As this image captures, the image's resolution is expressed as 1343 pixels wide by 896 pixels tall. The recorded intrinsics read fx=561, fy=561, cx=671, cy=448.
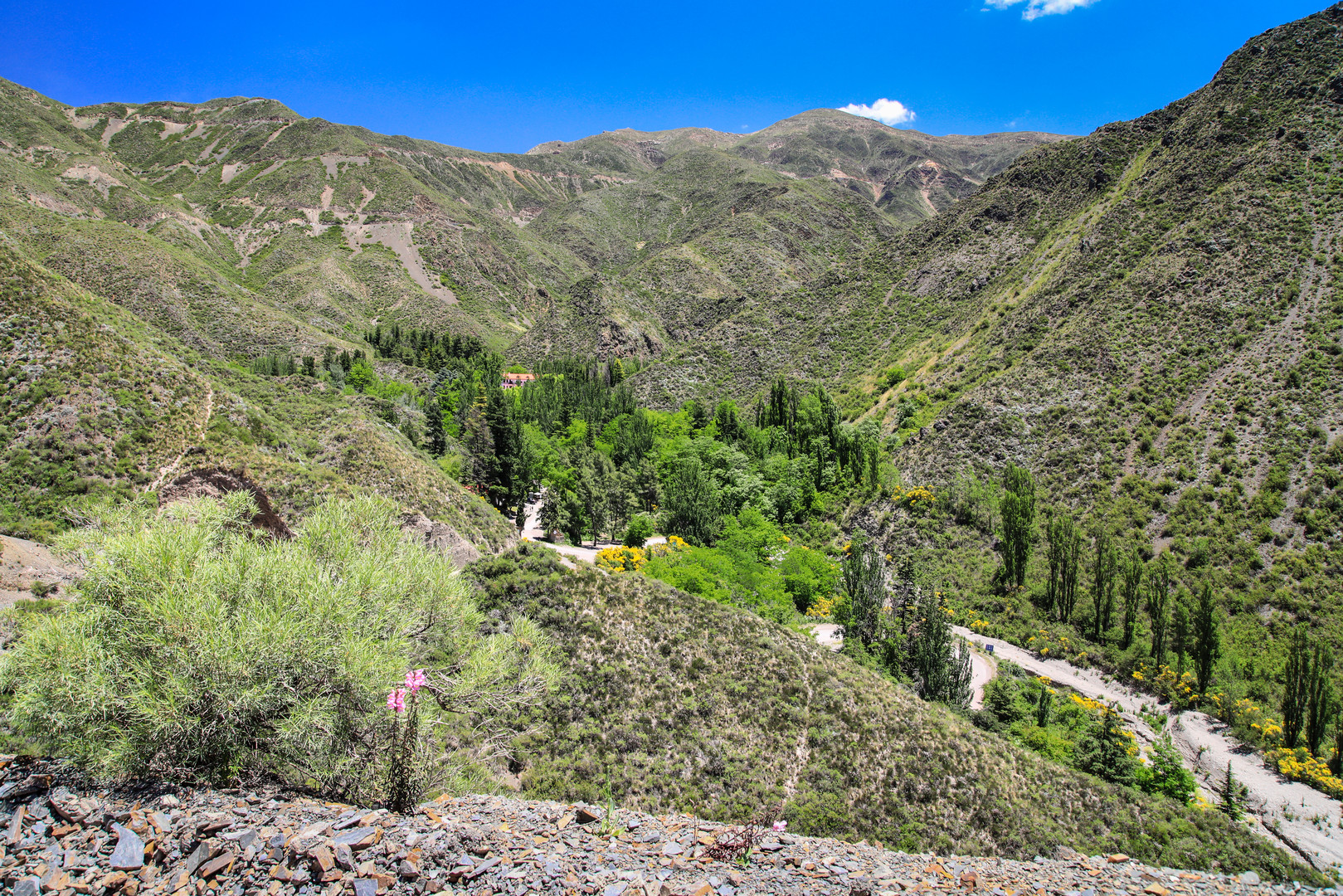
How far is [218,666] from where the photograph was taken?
7.59 m

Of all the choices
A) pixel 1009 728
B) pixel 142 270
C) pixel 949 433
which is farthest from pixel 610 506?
pixel 142 270

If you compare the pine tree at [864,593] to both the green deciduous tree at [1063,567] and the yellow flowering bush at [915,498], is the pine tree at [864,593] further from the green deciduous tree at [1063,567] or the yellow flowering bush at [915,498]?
the green deciduous tree at [1063,567]

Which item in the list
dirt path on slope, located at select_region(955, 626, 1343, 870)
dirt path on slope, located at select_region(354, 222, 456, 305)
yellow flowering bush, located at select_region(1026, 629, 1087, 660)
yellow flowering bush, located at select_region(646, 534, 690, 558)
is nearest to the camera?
dirt path on slope, located at select_region(955, 626, 1343, 870)

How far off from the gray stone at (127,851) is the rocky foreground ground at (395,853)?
0.04 ft

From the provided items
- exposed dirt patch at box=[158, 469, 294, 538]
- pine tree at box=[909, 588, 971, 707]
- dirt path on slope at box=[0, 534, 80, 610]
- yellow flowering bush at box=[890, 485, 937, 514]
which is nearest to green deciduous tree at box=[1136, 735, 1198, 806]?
pine tree at box=[909, 588, 971, 707]

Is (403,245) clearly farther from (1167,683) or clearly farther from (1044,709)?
(1167,683)

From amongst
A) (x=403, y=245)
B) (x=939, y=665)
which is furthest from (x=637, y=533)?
(x=403, y=245)

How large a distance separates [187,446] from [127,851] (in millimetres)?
18030

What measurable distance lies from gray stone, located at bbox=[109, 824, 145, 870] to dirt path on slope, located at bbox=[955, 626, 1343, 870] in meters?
30.3

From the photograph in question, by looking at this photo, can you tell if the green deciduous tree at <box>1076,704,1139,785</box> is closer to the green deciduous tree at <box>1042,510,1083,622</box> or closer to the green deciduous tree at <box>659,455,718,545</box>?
the green deciduous tree at <box>1042,510,1083,622</box>

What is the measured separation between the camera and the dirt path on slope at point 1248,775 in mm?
19453

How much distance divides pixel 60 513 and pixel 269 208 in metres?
143

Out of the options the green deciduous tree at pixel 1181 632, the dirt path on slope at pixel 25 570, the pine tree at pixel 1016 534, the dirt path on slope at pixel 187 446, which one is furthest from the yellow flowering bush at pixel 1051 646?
the dirt path on slope at pixel 187 446

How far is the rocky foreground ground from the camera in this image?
587cm
